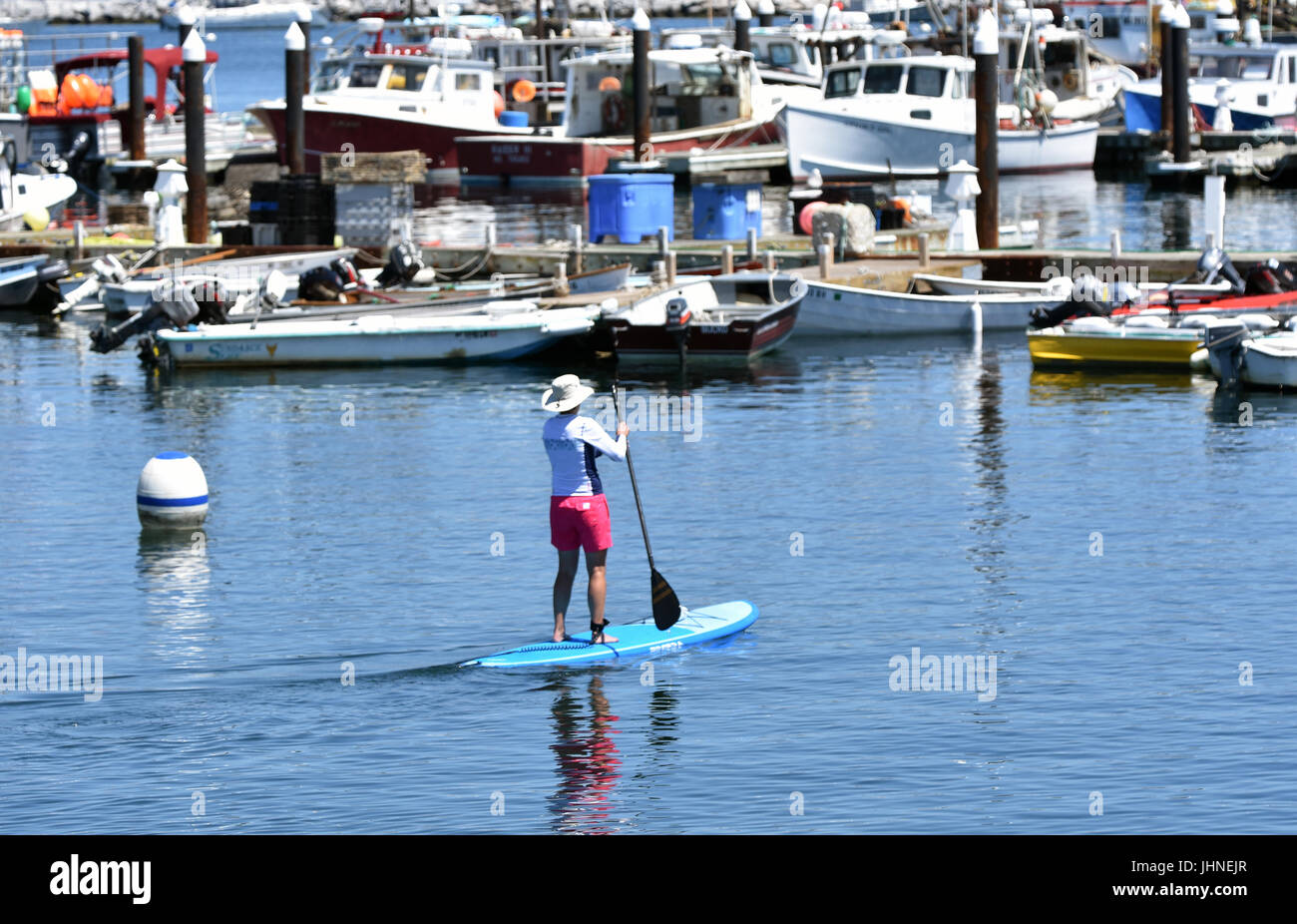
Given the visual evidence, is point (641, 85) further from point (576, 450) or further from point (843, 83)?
point (576, 450)

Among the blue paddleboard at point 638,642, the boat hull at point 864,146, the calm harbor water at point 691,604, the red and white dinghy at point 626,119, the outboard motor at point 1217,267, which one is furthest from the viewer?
the red and white dinghy at point 626,119

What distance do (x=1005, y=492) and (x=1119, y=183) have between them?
37.9m

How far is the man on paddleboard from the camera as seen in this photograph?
12555 mm

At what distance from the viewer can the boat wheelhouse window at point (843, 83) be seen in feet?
171

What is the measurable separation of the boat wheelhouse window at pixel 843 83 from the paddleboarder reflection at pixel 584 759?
4103cm

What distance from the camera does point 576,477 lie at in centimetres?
1270

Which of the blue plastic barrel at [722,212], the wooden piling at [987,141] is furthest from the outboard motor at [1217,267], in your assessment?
the blue plastic barrel at [722,212]

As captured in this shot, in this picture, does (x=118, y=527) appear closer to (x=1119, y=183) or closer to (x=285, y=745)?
(x=285, y=745)

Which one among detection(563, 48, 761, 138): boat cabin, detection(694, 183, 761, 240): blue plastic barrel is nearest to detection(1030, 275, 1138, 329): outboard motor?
detection(694, 183, 761, 240): blue plastic barrel

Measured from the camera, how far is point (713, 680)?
12.9 metres

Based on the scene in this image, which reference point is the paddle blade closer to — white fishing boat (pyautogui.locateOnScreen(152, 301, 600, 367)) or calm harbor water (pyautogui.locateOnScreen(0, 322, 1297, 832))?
calm harbor water (pyautogui.locateOnScreen(0, 322, 1297, 832))

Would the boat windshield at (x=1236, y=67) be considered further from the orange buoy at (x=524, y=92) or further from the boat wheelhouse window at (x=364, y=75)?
the boat wheelhouse window at (x=364, y=75)

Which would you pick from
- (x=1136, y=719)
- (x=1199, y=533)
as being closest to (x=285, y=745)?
(x=1136, y=719)

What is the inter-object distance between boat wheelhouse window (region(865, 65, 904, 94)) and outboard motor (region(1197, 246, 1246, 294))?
Answer: 1000 inches
